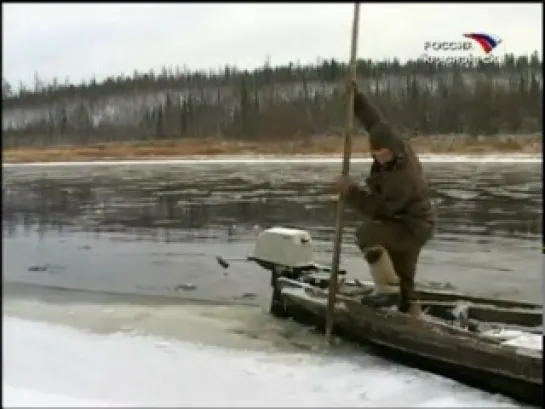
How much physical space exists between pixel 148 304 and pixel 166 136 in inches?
2578

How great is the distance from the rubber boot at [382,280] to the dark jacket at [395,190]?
48 cm

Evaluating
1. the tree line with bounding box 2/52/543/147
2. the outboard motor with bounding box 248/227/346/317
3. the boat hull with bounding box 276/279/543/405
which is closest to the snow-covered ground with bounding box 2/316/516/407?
the boat hull with bounding box 276/279/543/405

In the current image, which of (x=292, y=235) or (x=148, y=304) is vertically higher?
(x=292, y=235)

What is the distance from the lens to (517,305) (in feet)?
25.0

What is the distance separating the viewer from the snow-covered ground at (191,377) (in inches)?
185

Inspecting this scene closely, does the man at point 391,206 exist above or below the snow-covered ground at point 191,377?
above

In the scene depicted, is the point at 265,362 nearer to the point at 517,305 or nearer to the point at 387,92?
the point at 517,305

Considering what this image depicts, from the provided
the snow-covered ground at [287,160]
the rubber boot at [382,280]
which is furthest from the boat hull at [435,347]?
the snow-covered ground at [287,160]

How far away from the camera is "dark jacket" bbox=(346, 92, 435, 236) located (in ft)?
21.0

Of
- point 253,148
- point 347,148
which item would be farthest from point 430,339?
point 253,148

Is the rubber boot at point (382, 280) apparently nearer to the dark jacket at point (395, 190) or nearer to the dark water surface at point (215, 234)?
the dark jacket at point (395, 190)

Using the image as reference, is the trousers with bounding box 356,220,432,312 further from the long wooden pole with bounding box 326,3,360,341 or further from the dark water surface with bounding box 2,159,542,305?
the dark water surface with bounding box 2,159,542,305

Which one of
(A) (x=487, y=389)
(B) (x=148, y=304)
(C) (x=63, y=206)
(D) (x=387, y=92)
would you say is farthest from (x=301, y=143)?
(A) (x=487, y=389)

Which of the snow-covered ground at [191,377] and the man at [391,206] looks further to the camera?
the man at [391,206]
